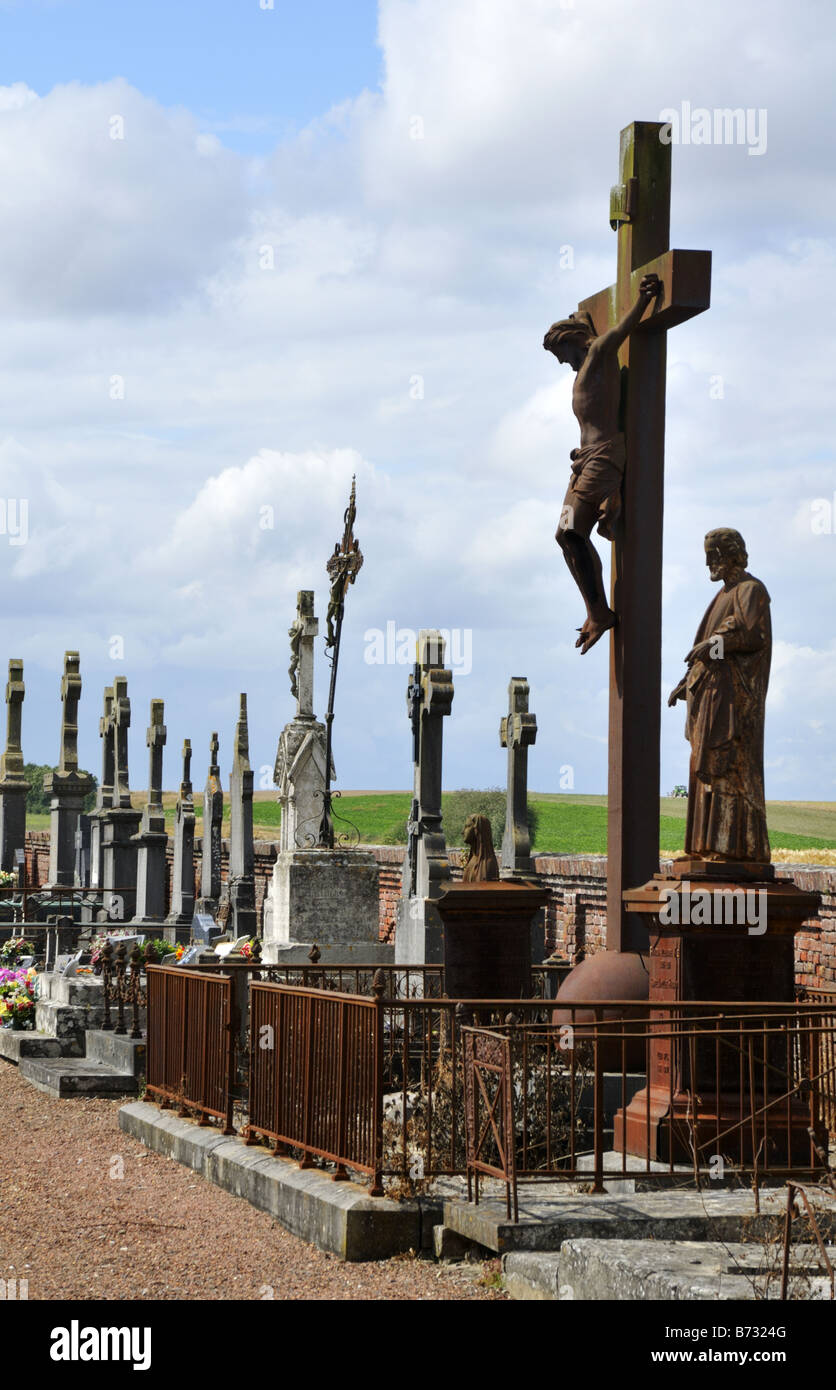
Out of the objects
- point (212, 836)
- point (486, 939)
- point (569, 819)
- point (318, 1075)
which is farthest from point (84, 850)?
point (569, 819)

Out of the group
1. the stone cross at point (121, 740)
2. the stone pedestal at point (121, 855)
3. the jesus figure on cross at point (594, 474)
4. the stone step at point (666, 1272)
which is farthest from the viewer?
the stone cross at point (121, 740)

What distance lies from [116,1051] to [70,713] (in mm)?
14949

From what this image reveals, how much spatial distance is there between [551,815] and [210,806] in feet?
130

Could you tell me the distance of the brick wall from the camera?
14305 mm

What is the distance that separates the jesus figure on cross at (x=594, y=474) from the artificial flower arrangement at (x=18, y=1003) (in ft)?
24.8

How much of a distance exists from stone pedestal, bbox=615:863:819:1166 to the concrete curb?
60.0 inches

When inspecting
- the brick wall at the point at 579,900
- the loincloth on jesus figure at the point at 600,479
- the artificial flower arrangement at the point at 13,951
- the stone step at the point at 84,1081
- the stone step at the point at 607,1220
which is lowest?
the stone step at the point at 84,1081

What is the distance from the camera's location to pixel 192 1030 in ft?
38.0

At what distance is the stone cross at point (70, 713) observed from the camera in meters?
27.9

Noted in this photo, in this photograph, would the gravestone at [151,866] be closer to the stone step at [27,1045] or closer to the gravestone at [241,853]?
the gravestone at [241,853]

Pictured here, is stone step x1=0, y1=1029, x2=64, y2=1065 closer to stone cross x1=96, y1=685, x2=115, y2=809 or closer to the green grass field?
stone cross x1=96, y1=685, x2=115, y2=809

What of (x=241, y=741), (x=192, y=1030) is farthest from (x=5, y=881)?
(x=192, y=1030)

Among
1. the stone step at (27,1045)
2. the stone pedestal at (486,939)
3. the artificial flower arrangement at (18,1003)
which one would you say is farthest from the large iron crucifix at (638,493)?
the artificial flower arrangement at (18,1003)

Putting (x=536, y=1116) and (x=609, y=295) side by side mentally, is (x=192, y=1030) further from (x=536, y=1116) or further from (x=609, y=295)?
(x=609, y=295)
